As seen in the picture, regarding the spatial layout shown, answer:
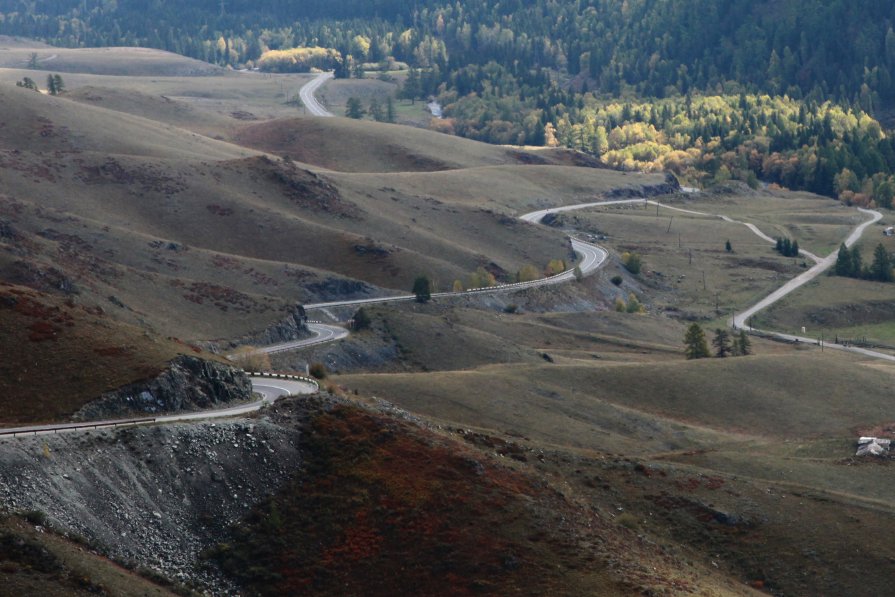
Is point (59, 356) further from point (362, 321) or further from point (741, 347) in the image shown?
point (741, 347)

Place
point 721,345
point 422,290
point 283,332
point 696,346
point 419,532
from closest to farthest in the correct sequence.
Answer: point 419,532
point 283,332
point 696,346
point 721,345
point 422,290

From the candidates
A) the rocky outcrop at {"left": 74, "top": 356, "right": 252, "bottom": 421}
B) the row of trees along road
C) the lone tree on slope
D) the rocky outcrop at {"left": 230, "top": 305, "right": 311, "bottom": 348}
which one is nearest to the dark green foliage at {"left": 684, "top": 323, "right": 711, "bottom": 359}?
the row of trees along road

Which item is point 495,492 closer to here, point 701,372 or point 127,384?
point 127,384

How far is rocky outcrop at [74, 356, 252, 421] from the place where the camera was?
74.9m

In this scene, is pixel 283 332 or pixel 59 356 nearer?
pixel 59 356

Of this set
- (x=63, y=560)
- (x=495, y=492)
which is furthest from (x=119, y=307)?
(x=63, y=560)

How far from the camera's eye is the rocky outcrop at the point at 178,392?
7494 centimetres

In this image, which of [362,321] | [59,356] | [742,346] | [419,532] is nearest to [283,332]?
[362,321]

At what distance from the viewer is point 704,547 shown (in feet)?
271

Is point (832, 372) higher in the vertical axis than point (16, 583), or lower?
lower

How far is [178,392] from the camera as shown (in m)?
78.4

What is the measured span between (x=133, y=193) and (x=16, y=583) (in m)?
147

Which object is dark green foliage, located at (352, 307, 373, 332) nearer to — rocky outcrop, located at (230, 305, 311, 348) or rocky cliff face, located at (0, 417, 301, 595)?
rocky outcrop, located at (230, 305, 311, 348)

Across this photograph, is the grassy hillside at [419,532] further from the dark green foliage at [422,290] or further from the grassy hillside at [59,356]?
the dark green foliage at [422,290]
